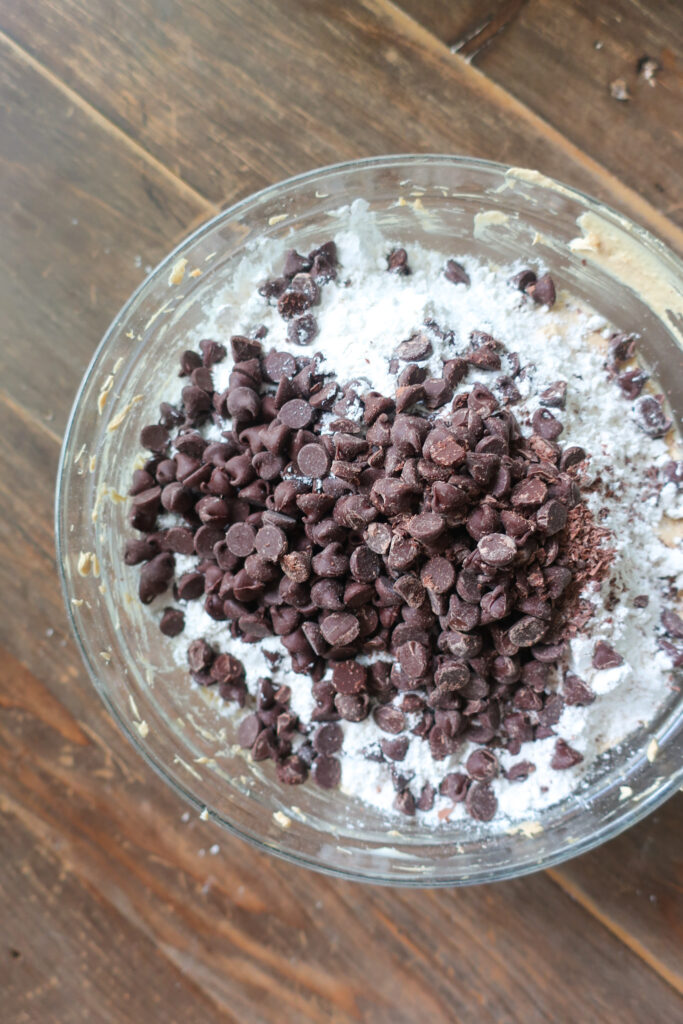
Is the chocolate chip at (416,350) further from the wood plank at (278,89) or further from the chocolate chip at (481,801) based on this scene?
the chocolate chip at (481,801)

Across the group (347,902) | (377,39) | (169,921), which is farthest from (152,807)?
(377,39)

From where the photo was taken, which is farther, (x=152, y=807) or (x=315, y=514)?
(x=152, y=807)

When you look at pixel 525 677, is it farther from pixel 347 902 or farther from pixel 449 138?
pixel 449 138

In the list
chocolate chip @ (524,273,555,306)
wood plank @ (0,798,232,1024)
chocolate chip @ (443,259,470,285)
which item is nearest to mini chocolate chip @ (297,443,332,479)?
chocolate chip @ (443,259,470,285)

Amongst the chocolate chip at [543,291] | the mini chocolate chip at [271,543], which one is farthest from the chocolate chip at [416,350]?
the mini chocolate chip at [271,543]

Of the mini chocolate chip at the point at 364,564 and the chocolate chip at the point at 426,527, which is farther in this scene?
the mini chocolate chip at the point at 364,564

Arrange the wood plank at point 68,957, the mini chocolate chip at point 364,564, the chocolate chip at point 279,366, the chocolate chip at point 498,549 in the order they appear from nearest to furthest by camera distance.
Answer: the chocolate chip at point 498,549 < the mini chocolate chip at point 364,564 < the chocolate chip at point 279,366 < the wood plank at point 68,957
